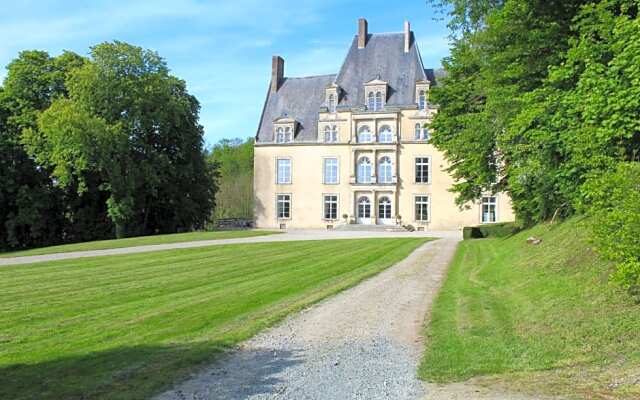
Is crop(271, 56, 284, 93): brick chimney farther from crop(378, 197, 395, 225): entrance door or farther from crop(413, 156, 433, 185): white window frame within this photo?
crop(413, 156, 433, 185): white window frame

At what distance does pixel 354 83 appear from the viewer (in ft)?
149

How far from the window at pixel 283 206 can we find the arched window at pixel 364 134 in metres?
7.58

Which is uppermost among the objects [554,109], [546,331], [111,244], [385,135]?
[385,135]

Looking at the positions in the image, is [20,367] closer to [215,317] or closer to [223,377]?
[223,377]

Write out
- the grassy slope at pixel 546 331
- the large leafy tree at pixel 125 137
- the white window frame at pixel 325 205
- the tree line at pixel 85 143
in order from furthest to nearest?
the white window frame at pixel 325 205 < the tree line at pixel 85 143 < the large leafy tree at pixel 125 137 < the grassy slope at pixel 546 331

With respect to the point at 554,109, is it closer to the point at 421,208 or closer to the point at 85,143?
the point at 85,143

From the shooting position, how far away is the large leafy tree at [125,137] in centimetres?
3403

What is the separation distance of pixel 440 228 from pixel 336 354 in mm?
37584

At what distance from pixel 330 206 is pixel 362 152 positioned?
5086 millimetres

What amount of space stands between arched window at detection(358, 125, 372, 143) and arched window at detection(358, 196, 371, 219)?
179 inches

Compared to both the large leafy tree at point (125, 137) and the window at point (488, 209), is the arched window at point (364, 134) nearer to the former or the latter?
the window at point (488, 209)

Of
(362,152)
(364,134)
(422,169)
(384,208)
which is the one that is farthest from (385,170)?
(364,134)

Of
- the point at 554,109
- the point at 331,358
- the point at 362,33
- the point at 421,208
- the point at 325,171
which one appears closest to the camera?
the point at 331,358

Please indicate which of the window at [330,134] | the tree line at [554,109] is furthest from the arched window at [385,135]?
the tree line at [554,109]
